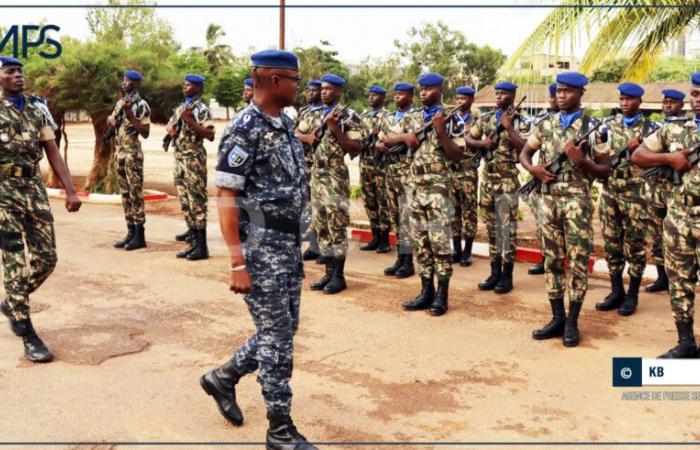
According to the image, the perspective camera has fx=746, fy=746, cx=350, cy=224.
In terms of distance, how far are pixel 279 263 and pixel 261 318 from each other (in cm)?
29

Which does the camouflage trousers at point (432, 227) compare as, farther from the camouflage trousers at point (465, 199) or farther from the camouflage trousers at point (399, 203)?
the camouflage trousers at point (465, 199)

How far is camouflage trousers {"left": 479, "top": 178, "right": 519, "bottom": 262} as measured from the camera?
7.10 meters

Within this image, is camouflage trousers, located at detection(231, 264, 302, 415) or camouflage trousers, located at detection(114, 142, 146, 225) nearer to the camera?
camouflage trousers, located at detection(231, 264, 302, 415)

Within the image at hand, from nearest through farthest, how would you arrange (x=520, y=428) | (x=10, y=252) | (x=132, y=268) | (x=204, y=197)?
(x=520, y=428), (x=10, y=252), (x=132, y=268), (x=204, y=197)

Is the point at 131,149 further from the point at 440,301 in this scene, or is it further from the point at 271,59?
the point at 271,59

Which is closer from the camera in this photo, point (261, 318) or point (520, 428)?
point (261, 318)

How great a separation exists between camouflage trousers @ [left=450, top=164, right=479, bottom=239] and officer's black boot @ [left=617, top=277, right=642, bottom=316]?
2.16m

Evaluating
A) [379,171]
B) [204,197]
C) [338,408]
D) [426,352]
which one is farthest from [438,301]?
[204,197]

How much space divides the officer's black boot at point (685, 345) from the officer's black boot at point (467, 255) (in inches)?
127

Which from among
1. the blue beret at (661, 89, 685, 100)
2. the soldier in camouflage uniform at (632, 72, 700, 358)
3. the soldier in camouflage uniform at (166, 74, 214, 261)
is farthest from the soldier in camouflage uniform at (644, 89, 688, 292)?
the soldier in camouflage uniform at (166, 74, 214, 261)

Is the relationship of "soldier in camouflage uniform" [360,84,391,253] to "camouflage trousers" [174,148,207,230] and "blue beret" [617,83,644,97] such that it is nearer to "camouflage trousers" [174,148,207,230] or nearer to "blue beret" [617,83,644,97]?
"camouflage trousers" [174,148,207,230]

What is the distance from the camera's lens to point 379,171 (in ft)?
28.8

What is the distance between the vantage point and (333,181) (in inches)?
277

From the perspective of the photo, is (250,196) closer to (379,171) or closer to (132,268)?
(132,268)
